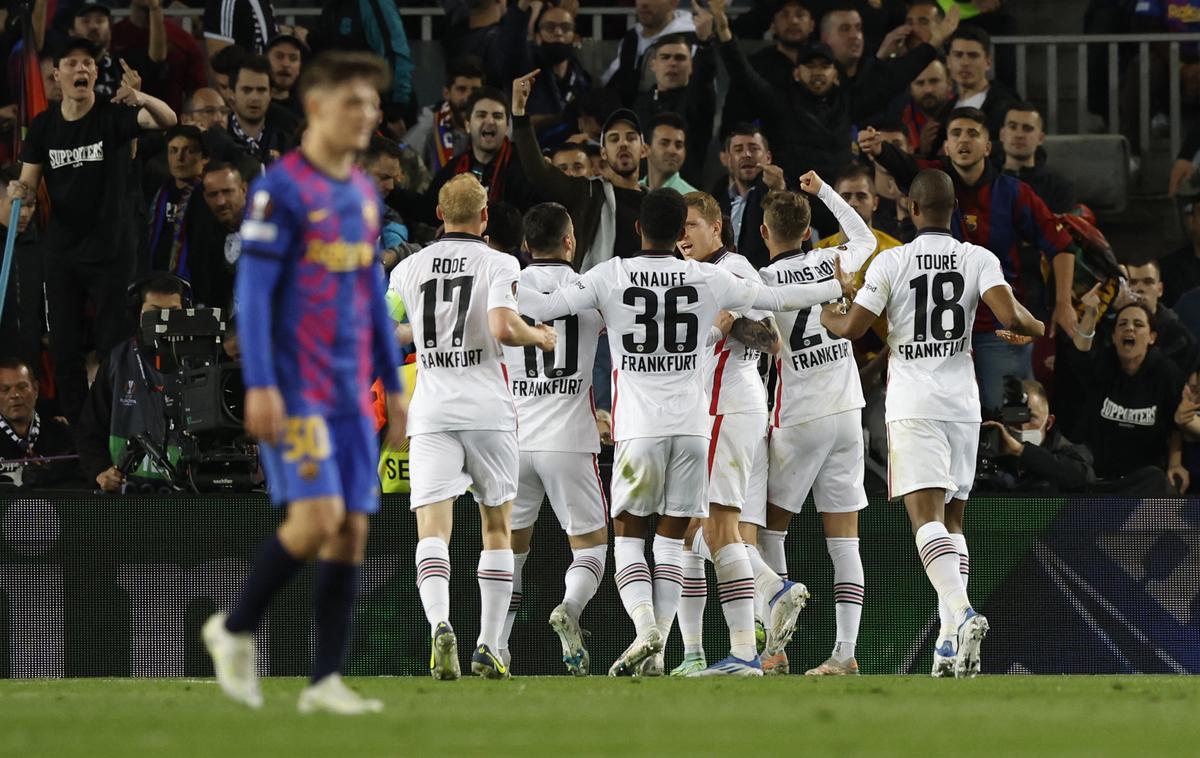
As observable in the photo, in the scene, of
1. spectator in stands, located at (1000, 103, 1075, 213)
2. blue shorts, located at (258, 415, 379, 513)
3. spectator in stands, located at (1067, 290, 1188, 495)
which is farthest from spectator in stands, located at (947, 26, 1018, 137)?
blue shorts, located at (258, 415, 379, 513)

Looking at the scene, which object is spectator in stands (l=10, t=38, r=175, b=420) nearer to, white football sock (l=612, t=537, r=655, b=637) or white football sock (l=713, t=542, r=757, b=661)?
white football sock (l=612, t=537, r=655, b=637)

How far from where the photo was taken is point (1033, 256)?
41.4 ft

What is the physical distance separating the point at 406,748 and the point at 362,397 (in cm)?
153

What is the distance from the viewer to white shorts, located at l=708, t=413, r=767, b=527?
9984mm

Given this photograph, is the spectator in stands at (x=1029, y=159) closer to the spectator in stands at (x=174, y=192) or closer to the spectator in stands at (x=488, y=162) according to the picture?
the spectator in stands at (x=488, y=162)

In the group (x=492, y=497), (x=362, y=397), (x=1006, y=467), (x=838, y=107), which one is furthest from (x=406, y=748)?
(x=838, y=107)

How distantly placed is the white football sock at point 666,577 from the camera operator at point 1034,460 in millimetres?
2385

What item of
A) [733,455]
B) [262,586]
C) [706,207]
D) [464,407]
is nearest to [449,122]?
[706,207]

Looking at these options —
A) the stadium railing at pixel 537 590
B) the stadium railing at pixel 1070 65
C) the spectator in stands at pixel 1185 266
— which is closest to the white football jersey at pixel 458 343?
the stadium railing at pixel 537 590

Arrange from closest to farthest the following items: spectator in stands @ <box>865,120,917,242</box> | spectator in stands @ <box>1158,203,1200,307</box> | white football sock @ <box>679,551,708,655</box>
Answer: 1. white football sock @ <box>679,551,708,655</box>
2. spectator in stands @ <box>865,120,917,242</box>
3. spectator in stands @ <box>1158,203,1200,307</box>

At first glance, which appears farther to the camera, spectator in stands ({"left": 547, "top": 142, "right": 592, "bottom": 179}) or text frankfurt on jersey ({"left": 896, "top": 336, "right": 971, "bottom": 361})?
spectator in stands ({"left": 547, "top": 142, "right": 592, "bottom": 179})

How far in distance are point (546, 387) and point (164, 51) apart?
6.09 meters

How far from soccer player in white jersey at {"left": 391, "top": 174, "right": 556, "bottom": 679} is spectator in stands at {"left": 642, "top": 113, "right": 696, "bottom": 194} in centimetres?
349

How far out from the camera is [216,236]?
42.5 feet
